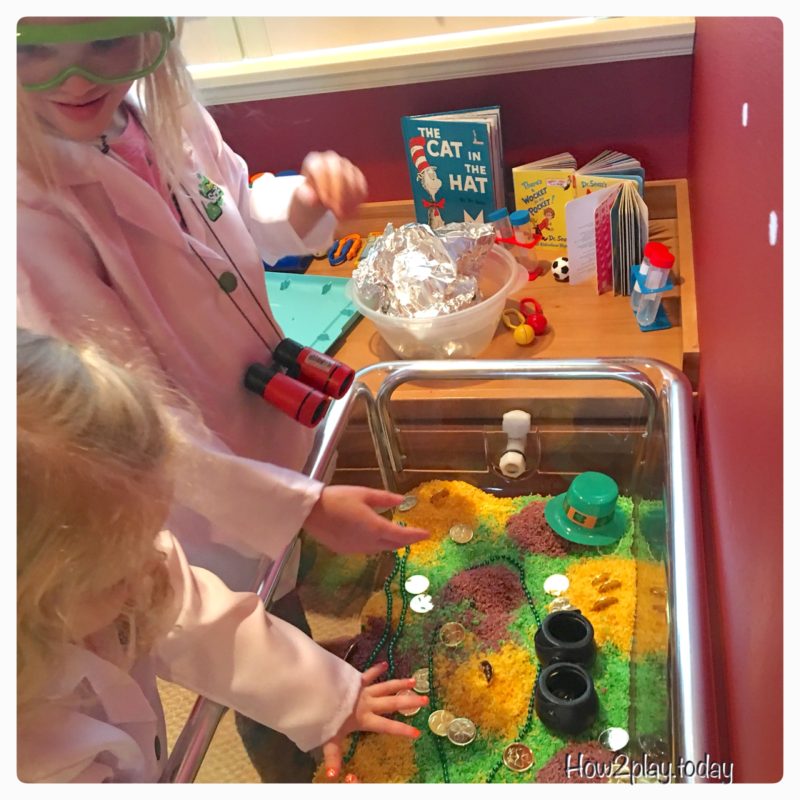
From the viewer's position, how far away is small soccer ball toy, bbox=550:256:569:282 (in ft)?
2.94

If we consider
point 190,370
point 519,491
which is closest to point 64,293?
point 190,370

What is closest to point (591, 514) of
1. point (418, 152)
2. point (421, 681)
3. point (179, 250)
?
point (421, 681)

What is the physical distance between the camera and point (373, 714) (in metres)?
0.48

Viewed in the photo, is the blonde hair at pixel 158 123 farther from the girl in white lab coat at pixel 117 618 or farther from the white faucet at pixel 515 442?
the white faucet at pixel 515 442

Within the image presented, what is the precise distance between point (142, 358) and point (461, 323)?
0.44m

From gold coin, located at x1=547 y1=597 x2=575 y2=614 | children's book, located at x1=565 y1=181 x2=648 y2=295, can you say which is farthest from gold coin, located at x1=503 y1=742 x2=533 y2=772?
children's book, located at x1=565 y1=181 x2=648 y2=295

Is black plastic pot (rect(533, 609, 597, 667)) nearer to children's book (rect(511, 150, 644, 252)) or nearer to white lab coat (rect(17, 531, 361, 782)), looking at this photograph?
white lab coat (rect(17, 531, 361, 782))

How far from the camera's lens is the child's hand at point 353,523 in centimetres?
51

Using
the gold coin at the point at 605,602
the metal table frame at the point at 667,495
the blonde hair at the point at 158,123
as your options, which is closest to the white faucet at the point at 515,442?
the metal table frame at the point at 667,495

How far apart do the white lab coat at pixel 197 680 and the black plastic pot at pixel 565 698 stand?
0.51 feet

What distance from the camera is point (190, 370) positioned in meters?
0.50

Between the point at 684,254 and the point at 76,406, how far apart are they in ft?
2.44

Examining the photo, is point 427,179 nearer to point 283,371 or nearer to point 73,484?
point 283,371
